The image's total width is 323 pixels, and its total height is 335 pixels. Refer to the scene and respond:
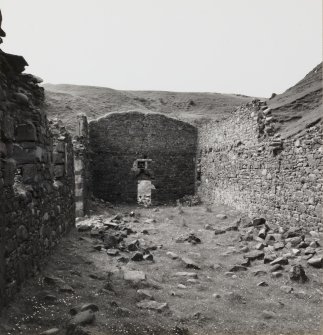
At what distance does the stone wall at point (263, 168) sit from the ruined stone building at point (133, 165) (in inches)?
1.2

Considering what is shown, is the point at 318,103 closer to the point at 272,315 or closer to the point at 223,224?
the point at 223,224

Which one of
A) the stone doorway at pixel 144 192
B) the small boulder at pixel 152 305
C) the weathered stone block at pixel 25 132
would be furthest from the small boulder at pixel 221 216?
the stone doorway at pixel 144 192

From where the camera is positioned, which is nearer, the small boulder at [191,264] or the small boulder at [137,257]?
the small boulder at [191,264]

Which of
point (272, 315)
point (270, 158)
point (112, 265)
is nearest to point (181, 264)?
point (112, 265)

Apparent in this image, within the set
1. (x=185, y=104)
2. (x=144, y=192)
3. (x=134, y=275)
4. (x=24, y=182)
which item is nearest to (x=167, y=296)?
(x=134, y=275)

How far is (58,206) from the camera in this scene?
23.8 ft

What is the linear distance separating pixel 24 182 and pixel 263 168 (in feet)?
24.2

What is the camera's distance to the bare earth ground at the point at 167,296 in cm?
413

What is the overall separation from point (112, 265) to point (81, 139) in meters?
8.95

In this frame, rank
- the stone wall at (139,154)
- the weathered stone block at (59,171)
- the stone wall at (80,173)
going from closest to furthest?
the weathered stone block at (59,171) < the stone wall at (80,173) < the stone wall at (139,154)

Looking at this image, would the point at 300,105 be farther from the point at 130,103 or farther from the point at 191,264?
the point at 130,103

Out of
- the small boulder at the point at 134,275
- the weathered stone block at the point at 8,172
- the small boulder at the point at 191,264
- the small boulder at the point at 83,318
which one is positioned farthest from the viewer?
the small boulder at the point at 191,264

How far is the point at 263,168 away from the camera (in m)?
10.7

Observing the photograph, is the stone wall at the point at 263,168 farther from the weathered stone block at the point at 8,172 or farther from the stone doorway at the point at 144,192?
the weathered stone block at the point at 8,172
